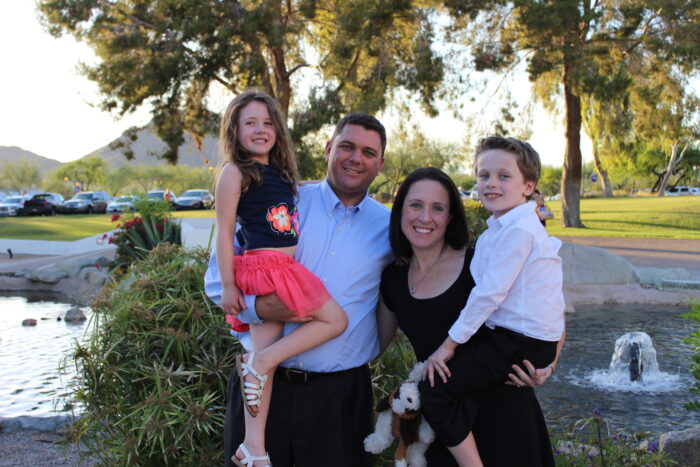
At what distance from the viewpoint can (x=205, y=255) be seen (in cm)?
407

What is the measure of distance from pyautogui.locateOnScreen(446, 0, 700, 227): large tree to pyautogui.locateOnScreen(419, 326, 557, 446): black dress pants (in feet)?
57.8

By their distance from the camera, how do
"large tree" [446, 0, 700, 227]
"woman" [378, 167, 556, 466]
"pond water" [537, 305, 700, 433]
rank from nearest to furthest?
"woman" [378, 167, 556, 466], "pond water" [537, 305, 700, 433], "large tree" [446, 0, 700, 227]

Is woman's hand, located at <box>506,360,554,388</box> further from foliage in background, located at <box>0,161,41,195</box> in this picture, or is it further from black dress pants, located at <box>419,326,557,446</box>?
foliage in background, located at <box>0,161,41,195</box>

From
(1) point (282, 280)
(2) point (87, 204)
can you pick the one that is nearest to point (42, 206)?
(2) point (87, 204)

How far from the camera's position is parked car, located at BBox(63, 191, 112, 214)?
142 ft

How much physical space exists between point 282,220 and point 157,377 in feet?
3.66

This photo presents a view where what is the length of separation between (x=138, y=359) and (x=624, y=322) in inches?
335

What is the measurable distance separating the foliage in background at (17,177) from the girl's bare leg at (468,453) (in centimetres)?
10491

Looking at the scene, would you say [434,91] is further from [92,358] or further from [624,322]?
[92,358]

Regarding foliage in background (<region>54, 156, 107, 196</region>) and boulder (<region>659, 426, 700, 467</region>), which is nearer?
boulder (<region>659, 426, 700, 467</region>)

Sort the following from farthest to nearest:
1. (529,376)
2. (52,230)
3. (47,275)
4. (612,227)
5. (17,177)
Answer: (17,177) < (52,230) < (612,227) < (47,275) < (529,376)

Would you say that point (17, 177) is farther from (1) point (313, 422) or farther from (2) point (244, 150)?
(1) point (313, 422)

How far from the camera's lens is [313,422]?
2.62 m

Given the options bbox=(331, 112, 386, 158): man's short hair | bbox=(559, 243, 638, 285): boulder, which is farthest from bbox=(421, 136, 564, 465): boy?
bbox=(559, 243, 638, 285): boulder
